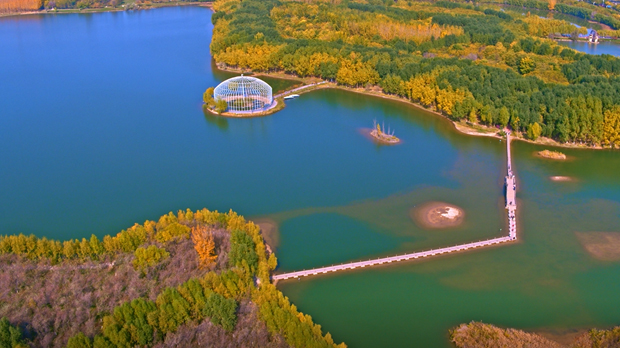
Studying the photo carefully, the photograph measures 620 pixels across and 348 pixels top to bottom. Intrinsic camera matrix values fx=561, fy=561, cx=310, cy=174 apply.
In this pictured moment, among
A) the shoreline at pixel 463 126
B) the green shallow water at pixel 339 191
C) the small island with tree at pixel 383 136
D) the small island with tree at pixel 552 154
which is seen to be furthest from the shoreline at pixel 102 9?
the small island with tree at pixel 552 154

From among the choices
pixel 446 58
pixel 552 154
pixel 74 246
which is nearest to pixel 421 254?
pixel 74 246

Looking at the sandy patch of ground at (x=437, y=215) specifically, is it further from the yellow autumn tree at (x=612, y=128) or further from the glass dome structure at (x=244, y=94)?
the glass dome structure at (x=244, y=94)

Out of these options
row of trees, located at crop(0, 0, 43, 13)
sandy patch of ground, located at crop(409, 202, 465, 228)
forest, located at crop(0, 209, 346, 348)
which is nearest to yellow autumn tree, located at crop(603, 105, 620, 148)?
sandy patch of ground, located at crop(409, 202, 465, 228)

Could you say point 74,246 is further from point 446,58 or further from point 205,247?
point 446,58

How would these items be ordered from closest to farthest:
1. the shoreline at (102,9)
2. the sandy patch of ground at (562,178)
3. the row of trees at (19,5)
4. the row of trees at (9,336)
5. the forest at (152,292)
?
the row of trees at (9,336) < the forest at (152,292) < the sandy patch of ground at (562,178) < the row of trees at (19,5) < the shoreline at (102,9)

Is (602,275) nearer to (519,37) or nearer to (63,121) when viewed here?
(63,121)
